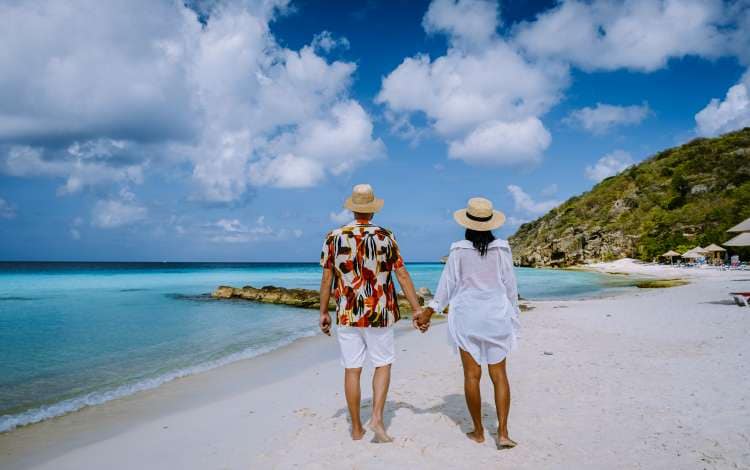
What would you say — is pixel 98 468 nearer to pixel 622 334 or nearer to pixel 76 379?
pixel 76 379

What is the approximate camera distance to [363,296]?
13.9ft

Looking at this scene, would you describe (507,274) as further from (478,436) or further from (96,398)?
(96,398)

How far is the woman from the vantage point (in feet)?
13.4

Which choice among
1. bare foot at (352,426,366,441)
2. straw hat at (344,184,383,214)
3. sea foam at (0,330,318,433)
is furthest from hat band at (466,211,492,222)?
sea foam at (0,330,318,433)

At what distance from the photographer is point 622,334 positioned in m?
9.96

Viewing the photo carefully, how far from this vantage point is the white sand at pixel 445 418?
3.97 meters

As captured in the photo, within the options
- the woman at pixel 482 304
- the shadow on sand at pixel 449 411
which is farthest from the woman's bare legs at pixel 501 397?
the shadow on sand at pixel 449 411

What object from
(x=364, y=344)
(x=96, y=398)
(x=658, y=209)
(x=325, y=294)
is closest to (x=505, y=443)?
(x=364, y=344)

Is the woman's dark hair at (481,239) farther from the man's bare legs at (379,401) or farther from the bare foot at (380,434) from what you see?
the bare foot at (380,434)

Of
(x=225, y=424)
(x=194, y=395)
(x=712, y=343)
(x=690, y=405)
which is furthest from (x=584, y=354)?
(x=194, y=395)

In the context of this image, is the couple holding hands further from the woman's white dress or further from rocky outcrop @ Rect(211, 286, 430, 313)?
rocky outcrop @ Rect(211, 286, 430, 313)

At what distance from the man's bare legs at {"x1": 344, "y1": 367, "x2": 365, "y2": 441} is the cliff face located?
57.9m

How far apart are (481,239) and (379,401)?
1.79 metres

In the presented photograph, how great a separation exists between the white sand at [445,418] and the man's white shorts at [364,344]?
2.49 feet
